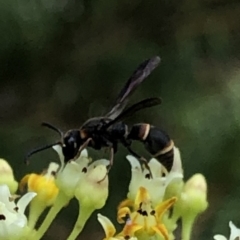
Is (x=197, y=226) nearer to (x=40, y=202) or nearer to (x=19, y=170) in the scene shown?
(x=19, y=170)

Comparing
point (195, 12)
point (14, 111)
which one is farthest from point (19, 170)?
point (195, 12)

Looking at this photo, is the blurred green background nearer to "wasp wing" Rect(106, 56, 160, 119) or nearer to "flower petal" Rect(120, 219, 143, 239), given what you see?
"wasp wing" Rect(106, 56, 160, 119)

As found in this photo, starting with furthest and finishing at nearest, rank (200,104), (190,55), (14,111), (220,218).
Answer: (14,111) → (190,55) → (200,104) → (220,218)

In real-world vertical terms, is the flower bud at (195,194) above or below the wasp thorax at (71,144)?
below

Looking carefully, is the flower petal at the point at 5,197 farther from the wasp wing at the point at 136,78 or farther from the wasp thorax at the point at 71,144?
the wasp wing at the point at 136,78

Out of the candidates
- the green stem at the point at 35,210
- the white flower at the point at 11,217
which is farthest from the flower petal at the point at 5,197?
the green stem at the point at 35,210

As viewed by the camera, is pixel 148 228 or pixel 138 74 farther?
pixel 138 74

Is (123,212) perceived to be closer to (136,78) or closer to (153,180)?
(153,180)
